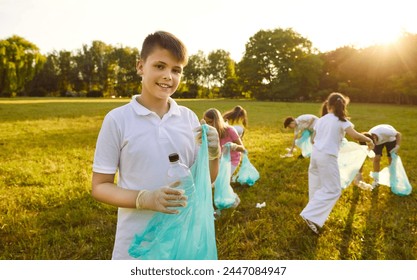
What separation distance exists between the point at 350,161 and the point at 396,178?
132cm

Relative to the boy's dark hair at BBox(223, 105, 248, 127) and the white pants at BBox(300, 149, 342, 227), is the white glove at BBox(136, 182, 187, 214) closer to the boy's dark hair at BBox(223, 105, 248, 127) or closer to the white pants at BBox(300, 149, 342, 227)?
the white pants at BBox(300, 149, 342, 227)

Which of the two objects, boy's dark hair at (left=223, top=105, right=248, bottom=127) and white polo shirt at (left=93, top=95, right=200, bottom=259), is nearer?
white polo shirt at (left=93, top=95, right=200, bottom=259)

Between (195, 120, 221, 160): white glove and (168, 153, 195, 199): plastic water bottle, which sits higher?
(195, 120, 221, 160): white glove

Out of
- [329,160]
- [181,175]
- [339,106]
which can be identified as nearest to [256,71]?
[339,106]

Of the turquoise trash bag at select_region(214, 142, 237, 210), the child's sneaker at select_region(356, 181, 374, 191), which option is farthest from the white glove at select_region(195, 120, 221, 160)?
the child's sneaker at select_region(356, 181, 374, 191)

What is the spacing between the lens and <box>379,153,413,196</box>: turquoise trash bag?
4.99 metres

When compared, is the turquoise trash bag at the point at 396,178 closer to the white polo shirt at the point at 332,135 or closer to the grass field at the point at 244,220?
the grass field at the point at 244,220

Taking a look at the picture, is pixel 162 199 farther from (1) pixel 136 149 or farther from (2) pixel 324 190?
(2) pixel 324 190

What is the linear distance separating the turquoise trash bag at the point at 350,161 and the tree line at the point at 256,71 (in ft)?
15.3

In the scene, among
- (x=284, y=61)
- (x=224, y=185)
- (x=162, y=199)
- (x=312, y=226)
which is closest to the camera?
(x=162, y=199)

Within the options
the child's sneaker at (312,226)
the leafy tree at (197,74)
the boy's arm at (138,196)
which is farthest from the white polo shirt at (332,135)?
the leafy tree at (197,74)

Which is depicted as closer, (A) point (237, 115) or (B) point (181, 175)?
(B) point (181, 175)

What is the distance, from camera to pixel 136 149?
4.86 feet

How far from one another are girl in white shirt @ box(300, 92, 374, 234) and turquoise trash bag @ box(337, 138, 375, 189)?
0.55 meters
